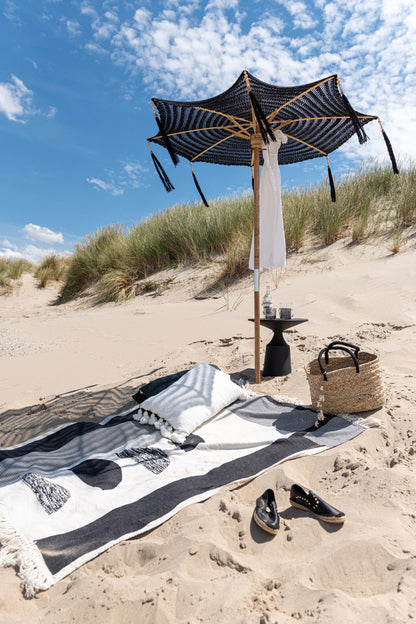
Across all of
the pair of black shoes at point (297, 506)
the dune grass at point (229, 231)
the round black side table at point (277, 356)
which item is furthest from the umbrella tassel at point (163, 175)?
the dune grass at point (229, 231)

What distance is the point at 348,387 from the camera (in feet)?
8.90

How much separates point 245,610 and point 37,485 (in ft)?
4.23

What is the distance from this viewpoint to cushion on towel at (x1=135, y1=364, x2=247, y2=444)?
Result: 2.65 m

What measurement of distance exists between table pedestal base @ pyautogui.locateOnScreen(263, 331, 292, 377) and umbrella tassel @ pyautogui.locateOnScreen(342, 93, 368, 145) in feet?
6.14

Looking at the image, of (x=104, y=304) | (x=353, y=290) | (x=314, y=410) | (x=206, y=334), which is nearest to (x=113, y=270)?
(x=104, y=304)

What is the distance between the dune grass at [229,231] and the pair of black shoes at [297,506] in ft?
21.1

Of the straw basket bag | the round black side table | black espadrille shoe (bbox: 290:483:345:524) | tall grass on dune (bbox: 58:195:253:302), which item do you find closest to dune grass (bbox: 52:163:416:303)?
tall grass on dune (bbox: 58:195:253:302)

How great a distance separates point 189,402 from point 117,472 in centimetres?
73

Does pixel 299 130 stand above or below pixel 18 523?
above

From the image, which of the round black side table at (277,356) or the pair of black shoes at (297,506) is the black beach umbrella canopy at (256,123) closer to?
the round black side table at (277,356)

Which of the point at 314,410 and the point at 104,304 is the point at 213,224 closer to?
the point at 104,304

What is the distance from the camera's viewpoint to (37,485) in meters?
2.07

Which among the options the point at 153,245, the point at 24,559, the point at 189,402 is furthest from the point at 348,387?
the point at 153,245

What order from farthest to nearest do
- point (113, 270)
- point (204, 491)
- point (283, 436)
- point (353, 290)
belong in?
point (113, 270) < point (353, 290) < point (283, 436) < point (204, 491)
